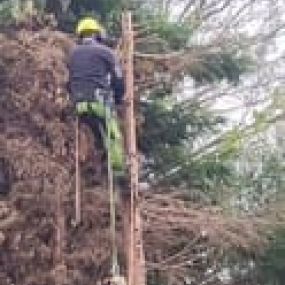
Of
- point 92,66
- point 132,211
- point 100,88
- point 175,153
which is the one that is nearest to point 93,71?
point 92,66

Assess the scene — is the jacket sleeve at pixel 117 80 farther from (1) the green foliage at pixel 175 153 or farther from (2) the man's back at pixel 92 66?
(1) the green foliage at pixel 175 153

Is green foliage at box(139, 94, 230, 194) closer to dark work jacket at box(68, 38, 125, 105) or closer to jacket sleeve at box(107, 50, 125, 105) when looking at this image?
jacket sleeve at box(107, 50, 125, 105)

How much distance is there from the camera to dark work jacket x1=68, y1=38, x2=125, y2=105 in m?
8.53

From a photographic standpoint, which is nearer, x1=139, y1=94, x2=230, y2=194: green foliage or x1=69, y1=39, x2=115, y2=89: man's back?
x1=69, y1=39, x2=115, y2=89: man's back

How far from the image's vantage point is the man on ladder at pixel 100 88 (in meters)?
8.49

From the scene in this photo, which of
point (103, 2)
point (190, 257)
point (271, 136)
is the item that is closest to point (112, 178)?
point (190, 257)

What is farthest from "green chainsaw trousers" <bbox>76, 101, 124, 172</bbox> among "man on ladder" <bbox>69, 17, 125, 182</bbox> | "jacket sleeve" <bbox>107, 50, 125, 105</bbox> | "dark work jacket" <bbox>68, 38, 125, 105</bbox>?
"jacket sleeve" <bbox>107, 50, 125, 105</bbox>

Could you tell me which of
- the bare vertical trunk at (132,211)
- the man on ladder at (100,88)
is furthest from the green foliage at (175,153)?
the man on ladder at (100,88)

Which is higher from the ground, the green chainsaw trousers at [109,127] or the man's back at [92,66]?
the man's back at [92,66]

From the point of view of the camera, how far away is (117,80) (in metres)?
8.57

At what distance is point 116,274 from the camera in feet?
26.2

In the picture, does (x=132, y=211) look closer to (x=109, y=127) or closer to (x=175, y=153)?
(x=109, y=127)

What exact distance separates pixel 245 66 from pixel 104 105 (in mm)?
3207

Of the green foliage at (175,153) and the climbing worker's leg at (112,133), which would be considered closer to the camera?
the climbing worker's leg at (112,133)
